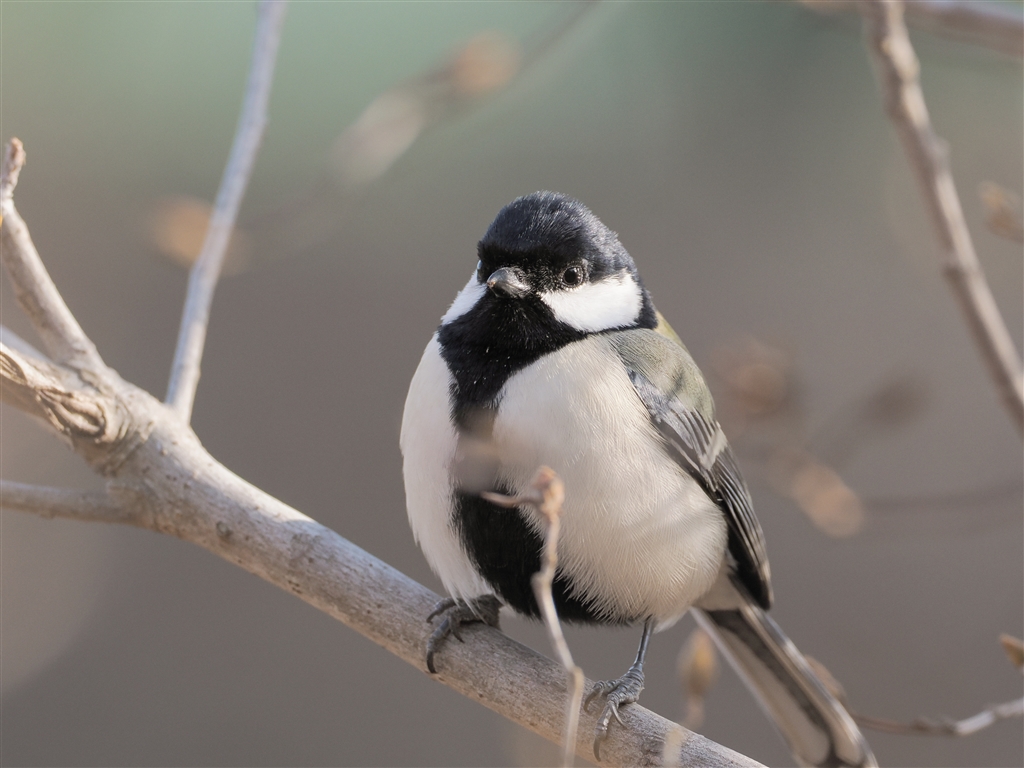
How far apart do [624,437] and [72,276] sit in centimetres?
315

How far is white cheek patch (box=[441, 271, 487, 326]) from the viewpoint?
1.98m

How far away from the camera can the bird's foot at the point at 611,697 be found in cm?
167

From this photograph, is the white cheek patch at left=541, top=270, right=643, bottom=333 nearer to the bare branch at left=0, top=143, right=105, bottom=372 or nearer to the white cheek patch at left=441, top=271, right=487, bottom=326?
the white cheek patch at left=441, top=271, right=487, bottom=326

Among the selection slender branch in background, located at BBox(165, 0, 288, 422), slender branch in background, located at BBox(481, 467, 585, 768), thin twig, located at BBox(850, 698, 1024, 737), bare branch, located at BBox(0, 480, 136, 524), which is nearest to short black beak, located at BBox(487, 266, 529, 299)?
slender branch in background, located at BBox(165, 0, 288, 422)

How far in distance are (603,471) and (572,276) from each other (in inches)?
17.6

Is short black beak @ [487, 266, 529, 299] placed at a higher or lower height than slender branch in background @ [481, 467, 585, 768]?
higher

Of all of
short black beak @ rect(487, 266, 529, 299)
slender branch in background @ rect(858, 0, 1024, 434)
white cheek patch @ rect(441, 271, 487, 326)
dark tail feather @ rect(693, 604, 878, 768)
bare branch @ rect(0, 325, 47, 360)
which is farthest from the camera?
dark tail feather @ rect(693, 604, 878, 768)

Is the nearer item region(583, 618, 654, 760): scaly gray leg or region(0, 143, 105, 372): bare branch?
region(583, 618, 654, 760): scaly gray leg

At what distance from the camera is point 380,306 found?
429 centimetres

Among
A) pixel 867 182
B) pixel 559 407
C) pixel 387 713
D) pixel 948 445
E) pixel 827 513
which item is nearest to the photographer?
pixel 559 407

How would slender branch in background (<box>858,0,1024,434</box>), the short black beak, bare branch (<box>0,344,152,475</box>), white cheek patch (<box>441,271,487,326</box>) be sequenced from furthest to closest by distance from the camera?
white cheek patch (<box>441,271,487,326</box>) → the short black beak → bare branch (<box>0,344,152,475</box>) → slender branch in background (<box>858,0,1024,434</box>)

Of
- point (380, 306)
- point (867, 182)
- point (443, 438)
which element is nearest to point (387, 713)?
point (380, 306)

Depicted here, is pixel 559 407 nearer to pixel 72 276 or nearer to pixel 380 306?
pixel 380 306

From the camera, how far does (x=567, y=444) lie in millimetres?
1771
